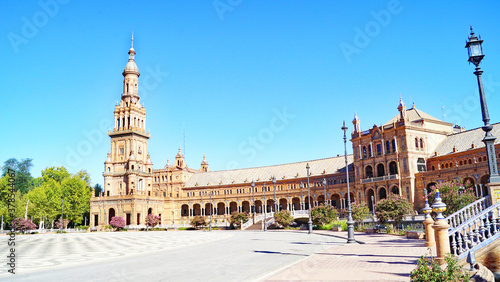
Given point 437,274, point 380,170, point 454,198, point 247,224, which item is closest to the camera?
point 437,274

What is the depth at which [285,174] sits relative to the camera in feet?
299

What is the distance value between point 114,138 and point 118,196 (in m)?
15.5

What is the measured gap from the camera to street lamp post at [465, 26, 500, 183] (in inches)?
513

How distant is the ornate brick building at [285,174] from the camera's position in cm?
6278

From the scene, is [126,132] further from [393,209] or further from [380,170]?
[393,209]

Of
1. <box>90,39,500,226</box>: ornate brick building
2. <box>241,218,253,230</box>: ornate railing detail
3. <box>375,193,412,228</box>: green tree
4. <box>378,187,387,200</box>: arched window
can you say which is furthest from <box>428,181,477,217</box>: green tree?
<box>378,187,387,200</box>: arched window

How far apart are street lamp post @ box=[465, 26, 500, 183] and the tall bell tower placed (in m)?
81.9

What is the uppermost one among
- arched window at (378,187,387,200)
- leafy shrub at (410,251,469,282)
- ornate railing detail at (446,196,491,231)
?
arched window at (378,187,387,200)

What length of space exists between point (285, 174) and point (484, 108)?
258ft

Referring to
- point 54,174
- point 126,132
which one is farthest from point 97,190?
point 126,132

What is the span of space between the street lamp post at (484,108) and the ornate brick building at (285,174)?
3885 cm

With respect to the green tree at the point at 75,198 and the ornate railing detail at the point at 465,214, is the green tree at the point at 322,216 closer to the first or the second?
the ornate railing detail at the point at 465,214

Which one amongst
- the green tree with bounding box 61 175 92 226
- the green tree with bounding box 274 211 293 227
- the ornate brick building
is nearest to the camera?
the green tree with bounding box 274 211 293 227

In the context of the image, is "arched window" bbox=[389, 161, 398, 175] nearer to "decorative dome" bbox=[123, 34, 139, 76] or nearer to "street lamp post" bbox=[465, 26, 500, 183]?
"street lamp post" bbox=[465, 26, 500, 183]
